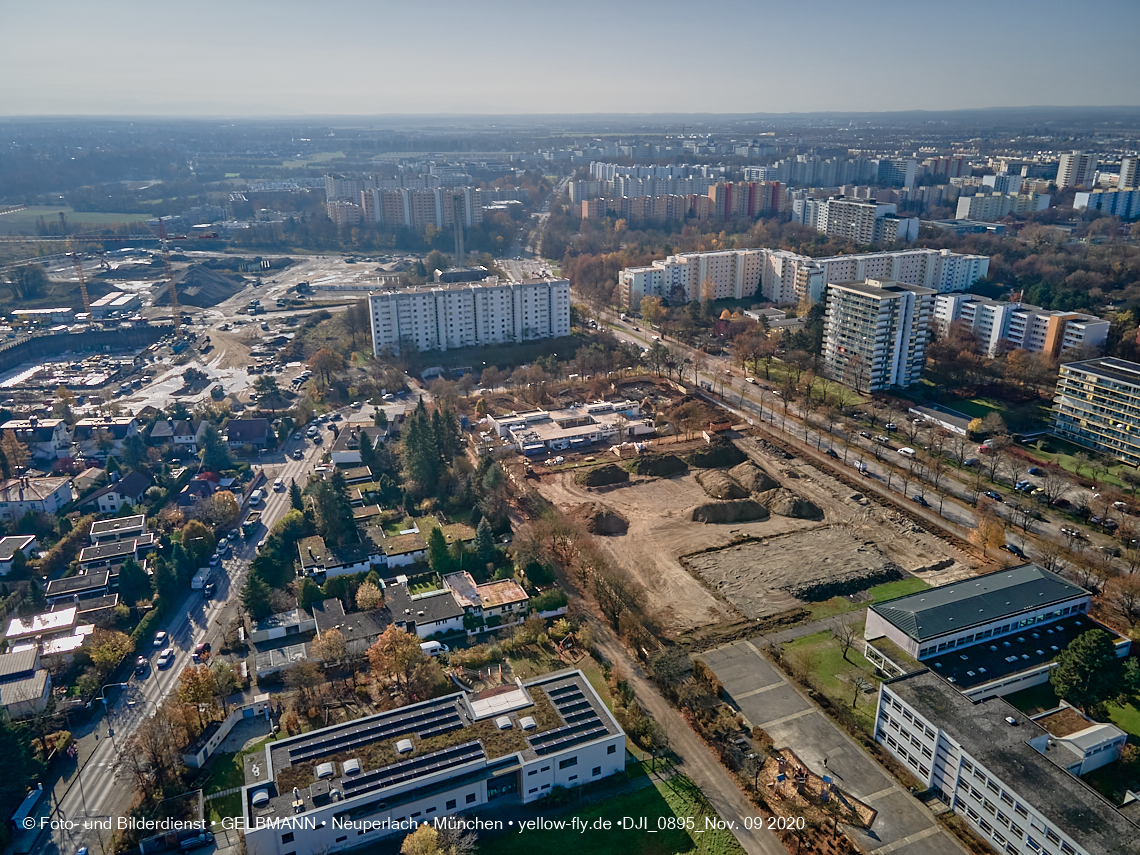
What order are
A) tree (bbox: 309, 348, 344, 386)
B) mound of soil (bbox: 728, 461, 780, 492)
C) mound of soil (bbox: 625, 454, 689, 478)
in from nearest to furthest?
mound of soil (bbox: 728, 461, 780, 492)
mound of soil (bbox: 625, 454, 689, 478)
tree (bbox: 309, 348, 344, 386)

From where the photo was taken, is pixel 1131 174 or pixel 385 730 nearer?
pixel 385 730

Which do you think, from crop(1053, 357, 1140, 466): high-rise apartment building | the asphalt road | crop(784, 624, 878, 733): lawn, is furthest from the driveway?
crop(1053, 357, 1140, 466): high-rise apartment building

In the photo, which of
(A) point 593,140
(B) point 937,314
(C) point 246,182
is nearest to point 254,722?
(B) point 937,314

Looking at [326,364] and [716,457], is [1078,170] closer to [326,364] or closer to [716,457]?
[716,457]

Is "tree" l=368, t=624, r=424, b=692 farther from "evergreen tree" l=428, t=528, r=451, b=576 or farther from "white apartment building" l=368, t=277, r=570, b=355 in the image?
"white apartment building" l=368, t=277, r=570, b=355

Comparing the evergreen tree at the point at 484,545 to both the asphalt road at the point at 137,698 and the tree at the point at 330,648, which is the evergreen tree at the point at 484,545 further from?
the asphalt road at the point at 137,698

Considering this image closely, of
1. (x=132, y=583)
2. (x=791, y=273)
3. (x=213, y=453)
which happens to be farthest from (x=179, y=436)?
(x=791, y=273)

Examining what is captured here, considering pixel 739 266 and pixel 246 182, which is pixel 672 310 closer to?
pixel 739 266
